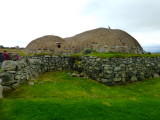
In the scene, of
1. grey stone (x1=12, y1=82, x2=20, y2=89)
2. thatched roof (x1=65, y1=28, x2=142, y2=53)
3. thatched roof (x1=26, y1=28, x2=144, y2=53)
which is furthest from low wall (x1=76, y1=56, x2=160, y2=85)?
grey stone (x1=12, y1=82, x2=20, y2=89)

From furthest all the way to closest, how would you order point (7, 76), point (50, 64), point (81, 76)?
point (50, 64)
point (81, 76)
point (7, 76)

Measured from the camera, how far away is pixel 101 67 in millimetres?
11383

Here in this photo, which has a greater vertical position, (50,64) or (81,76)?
(50,64)

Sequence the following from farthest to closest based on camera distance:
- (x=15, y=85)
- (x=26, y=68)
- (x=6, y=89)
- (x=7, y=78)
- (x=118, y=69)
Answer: (x=118, y=69)
(x=26, y=68)
(x=15, y=85)
(x=7, y=78)
(x=6, y=89)

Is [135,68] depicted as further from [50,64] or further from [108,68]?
[50,64]

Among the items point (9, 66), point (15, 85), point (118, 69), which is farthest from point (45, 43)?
point (15, 85)

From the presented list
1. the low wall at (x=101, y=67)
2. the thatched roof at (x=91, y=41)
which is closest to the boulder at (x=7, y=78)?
the low wall at (x=101, y=67)

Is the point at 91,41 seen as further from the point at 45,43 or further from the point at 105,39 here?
the point at 45,43

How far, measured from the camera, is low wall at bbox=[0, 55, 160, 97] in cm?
1021

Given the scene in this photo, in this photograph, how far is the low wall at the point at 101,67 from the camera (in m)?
10.2

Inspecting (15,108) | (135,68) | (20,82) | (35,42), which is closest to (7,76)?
(20,82)

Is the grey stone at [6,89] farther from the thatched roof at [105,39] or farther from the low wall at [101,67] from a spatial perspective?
the thatched roof at [105,39]

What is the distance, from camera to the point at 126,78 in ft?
38.2

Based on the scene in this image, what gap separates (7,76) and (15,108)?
10.3ft
